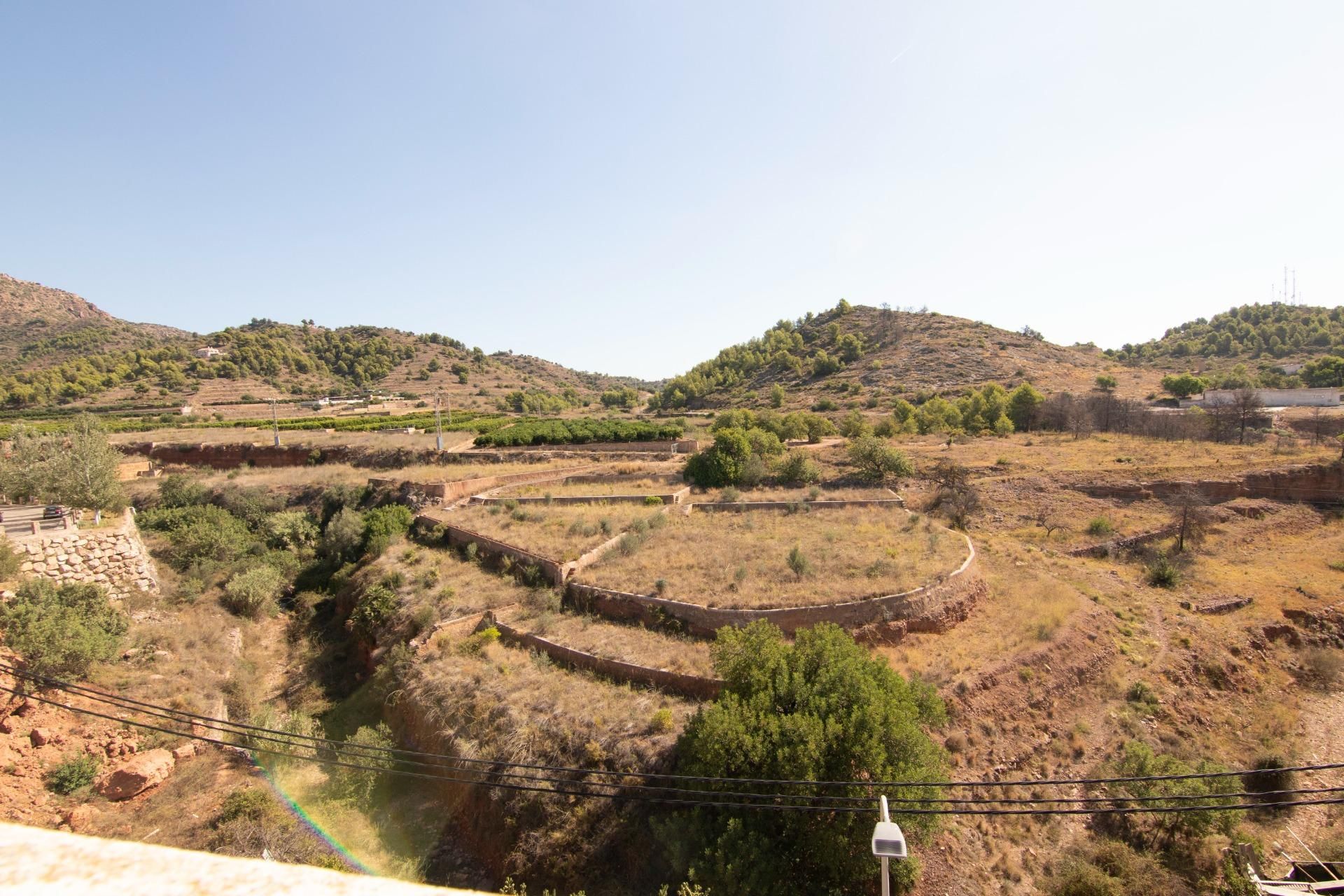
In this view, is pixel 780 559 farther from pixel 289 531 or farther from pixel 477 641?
pixel 289 531

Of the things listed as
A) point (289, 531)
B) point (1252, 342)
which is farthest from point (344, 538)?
point (1252, 342)

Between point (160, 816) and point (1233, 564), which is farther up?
point (1233, 564)

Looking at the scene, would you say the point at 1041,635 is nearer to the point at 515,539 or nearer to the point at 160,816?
the point at 515,539

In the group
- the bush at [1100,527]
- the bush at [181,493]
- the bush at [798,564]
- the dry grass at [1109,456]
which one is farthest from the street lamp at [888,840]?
the bush at [181,493]

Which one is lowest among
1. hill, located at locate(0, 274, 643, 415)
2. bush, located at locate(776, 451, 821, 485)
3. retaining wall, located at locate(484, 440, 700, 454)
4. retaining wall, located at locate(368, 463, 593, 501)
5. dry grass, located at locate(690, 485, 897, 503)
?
dry grass, located at locate(690, 485, 897, 503)

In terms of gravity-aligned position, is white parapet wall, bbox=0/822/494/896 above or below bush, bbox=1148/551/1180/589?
above

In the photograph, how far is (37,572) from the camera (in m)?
14.2

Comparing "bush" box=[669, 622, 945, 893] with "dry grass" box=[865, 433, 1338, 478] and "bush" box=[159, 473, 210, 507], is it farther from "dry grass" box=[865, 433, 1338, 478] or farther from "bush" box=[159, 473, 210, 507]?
"bush" box=[159, 473, 210, 507]

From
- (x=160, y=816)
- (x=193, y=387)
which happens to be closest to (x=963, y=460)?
(x=160, y=816)

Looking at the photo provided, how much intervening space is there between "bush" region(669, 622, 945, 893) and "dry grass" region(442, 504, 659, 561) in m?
8.25

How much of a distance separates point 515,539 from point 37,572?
1115 centimetres

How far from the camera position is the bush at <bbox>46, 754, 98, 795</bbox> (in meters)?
9.94

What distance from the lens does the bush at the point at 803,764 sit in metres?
8.77

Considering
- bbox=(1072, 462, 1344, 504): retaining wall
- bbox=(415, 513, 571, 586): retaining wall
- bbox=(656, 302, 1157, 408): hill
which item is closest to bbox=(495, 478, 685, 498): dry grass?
bbox=(415, 513, 571, 586): retaining wall
